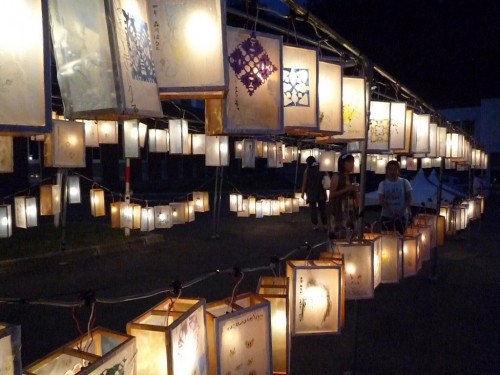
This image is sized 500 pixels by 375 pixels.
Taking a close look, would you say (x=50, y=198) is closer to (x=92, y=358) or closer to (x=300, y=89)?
(x=300, y=89)

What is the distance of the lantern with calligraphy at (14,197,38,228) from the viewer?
993cm

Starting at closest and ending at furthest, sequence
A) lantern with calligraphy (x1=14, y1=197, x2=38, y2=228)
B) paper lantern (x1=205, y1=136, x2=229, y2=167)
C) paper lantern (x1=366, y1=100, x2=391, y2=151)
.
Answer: paper lantern (x1=366, y1=100, x2=391, y2=151) < lantern with calligraphy (x1=14, y1=197, x2=38, y2=228) < paper lantern (x1=205, y1=136, x2=229, y2=167)

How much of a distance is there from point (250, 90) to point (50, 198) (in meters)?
8.15

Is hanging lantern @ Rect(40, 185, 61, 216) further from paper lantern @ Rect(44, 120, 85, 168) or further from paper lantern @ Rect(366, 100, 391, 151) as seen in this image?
paper lantern @ Rect(366, 100, 391, 151)

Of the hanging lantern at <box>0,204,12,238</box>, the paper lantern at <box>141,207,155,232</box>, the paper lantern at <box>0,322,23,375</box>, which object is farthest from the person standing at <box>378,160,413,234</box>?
the hanging lantern at <box>0,204,12,238</box>

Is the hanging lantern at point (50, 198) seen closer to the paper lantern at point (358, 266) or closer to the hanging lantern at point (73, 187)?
the hanging lantern at point (73, 187)

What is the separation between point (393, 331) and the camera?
6.21m

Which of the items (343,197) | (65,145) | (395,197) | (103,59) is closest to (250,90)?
(103,59)

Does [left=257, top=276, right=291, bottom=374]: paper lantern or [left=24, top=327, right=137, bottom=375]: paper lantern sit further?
[left=257, top=276, right=291, bottom=374]: paper lantern

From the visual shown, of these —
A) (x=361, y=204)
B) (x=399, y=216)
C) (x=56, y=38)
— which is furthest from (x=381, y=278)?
(x=56, y=38)

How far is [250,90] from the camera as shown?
10.2 ft

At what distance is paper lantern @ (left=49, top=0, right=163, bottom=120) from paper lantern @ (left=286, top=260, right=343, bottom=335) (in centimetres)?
172

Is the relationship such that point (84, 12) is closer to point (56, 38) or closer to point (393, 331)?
point (56, 38)

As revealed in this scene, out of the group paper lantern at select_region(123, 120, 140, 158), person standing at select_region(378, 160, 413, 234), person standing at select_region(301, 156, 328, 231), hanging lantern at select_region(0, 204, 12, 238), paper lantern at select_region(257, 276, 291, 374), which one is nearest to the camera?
paper lantern at select_region(257, 276, 291, 374)
